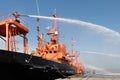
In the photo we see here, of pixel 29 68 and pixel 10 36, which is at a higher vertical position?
pixel 10 36

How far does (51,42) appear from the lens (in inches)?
1581

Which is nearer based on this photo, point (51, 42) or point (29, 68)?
point (29, 68)

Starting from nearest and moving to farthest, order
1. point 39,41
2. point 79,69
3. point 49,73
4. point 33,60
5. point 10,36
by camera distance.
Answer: point 33,60 → point 49,73 → point 10,36 → point 39,41 → point 79,69

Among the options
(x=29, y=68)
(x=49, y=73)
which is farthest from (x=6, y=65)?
(x=49, y=73)

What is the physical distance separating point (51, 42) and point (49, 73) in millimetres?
17557

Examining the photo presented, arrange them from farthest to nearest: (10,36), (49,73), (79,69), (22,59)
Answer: (79,69) → (10,36) → (49,73) → (22,59)

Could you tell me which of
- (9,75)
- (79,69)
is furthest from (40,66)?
(79,69)

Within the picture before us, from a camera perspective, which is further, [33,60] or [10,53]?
[33,60]

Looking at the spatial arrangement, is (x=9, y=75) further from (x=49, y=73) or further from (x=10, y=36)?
(x=10, y=36)

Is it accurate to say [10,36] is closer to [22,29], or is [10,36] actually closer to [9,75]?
[22,29]

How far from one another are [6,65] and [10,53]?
32.4 inches

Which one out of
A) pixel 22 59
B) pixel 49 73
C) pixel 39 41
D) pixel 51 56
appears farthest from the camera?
pixel 39 41

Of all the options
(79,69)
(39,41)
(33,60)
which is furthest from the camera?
(79,69)

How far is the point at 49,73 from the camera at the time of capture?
2278cm
